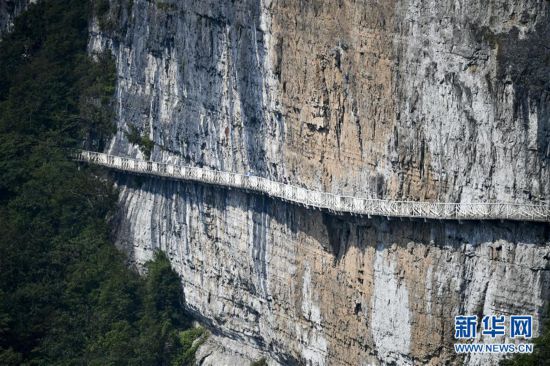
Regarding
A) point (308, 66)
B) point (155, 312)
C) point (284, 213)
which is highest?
point (308, 66)

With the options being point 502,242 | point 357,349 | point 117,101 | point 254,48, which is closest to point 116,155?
point 117,101

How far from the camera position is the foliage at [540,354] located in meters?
60.9

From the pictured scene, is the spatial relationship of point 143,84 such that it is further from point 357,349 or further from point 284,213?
point 357,349

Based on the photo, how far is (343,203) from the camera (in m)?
67.2

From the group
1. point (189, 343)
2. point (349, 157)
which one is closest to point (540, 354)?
point (349, 157)

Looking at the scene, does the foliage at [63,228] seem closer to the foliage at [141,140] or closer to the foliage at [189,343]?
the foliage at [189,343]

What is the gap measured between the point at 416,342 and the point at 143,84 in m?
22.0

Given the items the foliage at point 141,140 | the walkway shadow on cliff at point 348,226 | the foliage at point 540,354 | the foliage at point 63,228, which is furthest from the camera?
the foliage at point 141,140

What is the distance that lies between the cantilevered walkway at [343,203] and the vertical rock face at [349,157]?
35 cm

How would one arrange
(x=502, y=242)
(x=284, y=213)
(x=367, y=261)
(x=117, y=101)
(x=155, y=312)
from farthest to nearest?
(x=117, y=101), (x=155, y=312), (x=284, y=213), (x=367, y=261), (x=502, y=242)

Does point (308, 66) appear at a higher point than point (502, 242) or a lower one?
higher

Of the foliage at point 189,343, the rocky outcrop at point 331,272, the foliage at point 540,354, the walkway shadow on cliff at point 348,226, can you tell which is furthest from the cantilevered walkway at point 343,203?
the foliage at point 189,343

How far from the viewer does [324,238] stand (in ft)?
226

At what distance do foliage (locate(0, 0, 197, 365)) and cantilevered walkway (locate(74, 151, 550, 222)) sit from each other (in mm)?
3209
